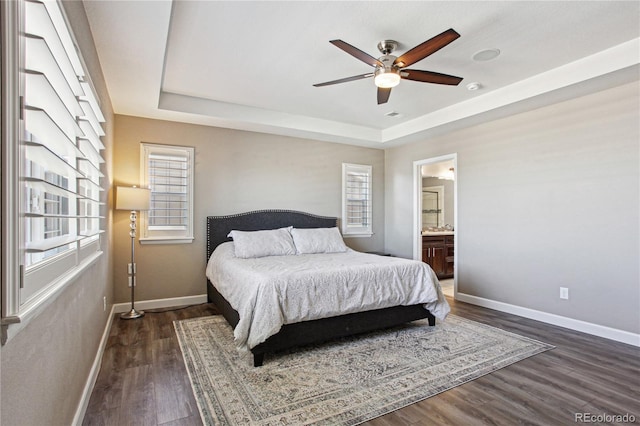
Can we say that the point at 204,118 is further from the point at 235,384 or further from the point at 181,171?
the point at 235,384

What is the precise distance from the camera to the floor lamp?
12.5 ft

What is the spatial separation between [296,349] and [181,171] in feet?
A: 9.40

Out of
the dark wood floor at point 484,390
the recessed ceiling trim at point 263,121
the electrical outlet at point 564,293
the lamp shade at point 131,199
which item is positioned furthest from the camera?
the recessed ceiling trim at point 263,121

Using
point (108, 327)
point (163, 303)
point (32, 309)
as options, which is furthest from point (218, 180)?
point (32, 309)

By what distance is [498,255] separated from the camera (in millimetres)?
4418

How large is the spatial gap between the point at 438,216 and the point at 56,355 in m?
7.85

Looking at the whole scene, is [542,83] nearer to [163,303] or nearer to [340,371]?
[340,371]

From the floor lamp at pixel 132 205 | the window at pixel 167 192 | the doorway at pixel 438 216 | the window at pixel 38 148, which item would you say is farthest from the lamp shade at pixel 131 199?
the doorway at pixel 438 216

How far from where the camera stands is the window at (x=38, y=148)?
3.03 feet

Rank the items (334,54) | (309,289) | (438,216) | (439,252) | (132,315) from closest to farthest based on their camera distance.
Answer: (309,289) → (334,54) → (132,315) → (439,252) → (438,216)

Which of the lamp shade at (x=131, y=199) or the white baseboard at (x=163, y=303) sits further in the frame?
the white baseboard at (x=163, y=303)

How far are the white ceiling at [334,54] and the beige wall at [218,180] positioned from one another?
0.95 ft

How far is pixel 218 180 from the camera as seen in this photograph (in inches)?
189

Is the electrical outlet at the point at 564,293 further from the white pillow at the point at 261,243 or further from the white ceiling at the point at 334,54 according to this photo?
the white pillow at the point at 261,243
